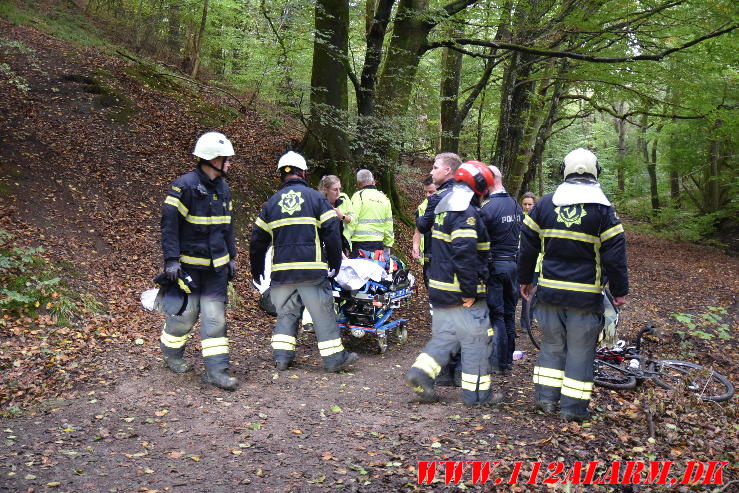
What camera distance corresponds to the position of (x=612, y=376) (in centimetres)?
632

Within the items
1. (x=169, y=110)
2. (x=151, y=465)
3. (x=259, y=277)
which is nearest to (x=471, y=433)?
(x=151, y=465)

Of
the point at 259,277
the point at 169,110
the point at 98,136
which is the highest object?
the point at 169,110

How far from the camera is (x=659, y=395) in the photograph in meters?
5.85

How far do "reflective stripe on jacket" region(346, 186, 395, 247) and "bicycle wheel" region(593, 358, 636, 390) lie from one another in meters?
3.42

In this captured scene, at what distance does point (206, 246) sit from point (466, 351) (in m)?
2.70

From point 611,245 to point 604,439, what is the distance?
1.58 metres

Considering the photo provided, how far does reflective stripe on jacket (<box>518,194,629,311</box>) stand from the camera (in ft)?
15.7

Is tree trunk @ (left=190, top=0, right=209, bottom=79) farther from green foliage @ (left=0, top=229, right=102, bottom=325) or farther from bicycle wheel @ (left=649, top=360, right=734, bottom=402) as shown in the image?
bicycle wheel @ (left=649, top=360, right=734, bottom=402)

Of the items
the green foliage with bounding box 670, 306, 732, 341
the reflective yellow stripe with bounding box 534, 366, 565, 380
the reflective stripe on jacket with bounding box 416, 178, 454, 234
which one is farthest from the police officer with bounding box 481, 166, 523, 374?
the green foliage with bounding box 670, 306, 732, 341

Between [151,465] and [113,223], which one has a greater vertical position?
[113,223]

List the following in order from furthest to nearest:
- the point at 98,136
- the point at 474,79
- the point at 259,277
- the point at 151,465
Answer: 1. the point at 474,79
2. the point at 98,136
3. the point at 259,277
4. the point at 151,465

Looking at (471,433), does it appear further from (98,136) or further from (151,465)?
(98,136)

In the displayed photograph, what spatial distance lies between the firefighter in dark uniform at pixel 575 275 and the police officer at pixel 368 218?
3.35 metres
